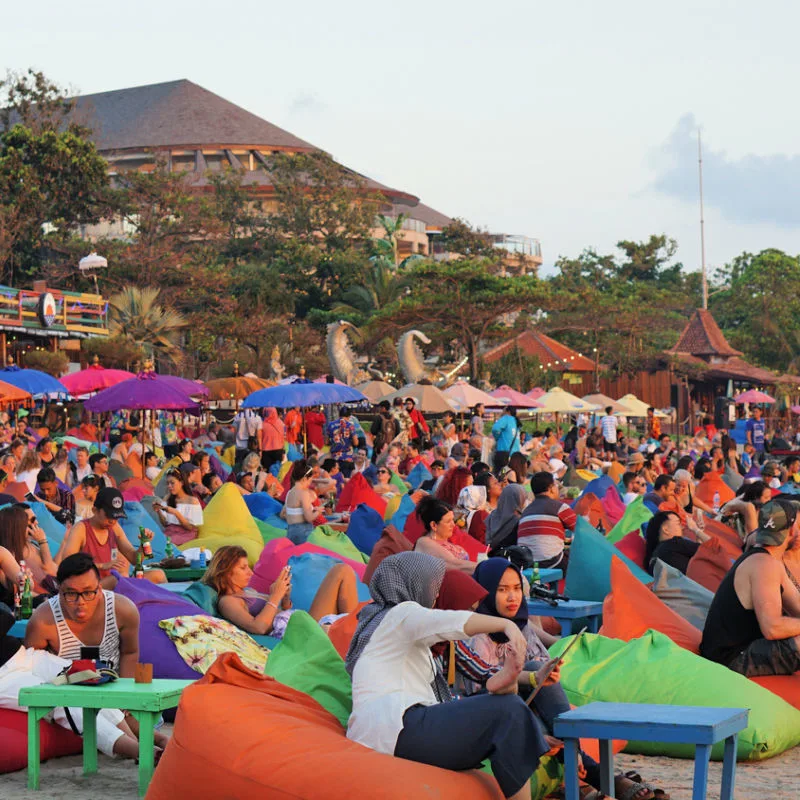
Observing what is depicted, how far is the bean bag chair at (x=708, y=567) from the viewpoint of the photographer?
807 centimetres

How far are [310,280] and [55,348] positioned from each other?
51.9 feet

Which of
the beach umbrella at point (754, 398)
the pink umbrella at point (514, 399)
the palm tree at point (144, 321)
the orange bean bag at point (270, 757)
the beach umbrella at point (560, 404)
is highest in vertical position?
the palm tree at point (144, 321)

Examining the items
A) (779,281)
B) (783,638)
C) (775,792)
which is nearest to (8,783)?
(775,792)

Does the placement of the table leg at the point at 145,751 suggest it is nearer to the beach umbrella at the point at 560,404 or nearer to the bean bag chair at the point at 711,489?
the bean bag chair at the point at 711,489

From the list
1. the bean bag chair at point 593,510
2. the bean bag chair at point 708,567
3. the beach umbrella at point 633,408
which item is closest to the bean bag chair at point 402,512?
the bean bag chair at point 593,510

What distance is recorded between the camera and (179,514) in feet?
33.4

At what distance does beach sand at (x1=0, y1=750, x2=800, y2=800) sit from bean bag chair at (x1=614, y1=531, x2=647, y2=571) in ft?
10.7

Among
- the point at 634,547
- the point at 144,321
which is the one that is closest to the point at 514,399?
the point at 144,321

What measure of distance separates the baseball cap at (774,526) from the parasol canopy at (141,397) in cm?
1028

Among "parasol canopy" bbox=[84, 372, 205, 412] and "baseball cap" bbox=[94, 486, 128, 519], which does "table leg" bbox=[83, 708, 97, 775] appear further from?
"parasol canopy" bbox=[84, 372, 205, 412]

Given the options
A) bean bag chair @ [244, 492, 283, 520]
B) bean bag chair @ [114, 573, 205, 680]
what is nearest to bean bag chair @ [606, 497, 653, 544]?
bean bag chair @ [244, 492, 283, 520]

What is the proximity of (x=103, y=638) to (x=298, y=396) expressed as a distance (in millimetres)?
12439

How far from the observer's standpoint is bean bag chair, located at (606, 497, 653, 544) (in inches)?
400

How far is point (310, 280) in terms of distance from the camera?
48.5 metres
